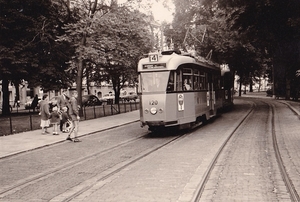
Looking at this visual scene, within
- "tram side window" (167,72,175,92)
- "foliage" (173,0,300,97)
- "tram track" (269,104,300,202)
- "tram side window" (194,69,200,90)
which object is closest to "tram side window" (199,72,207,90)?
"tram side window" (194,69,200,90)

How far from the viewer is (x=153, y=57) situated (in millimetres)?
14203

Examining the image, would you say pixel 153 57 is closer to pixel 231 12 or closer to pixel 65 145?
pixel 65 145

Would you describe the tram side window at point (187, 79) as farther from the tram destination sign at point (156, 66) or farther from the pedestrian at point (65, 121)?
the pedestrian at point (65, 121)

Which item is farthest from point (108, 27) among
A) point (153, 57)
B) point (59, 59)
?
point (153, 57)

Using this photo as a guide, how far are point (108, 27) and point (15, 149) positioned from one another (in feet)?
41.6

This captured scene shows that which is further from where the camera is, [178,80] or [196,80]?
[196,80]

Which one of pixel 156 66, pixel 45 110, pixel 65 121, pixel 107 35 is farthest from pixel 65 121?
pixel 107 35

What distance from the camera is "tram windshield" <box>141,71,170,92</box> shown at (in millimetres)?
14059

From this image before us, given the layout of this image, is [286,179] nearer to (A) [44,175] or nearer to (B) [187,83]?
(A) [44,175]

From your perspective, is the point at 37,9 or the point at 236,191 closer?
the point at 236,191

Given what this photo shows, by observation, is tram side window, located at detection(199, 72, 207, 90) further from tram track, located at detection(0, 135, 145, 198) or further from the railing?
the railing

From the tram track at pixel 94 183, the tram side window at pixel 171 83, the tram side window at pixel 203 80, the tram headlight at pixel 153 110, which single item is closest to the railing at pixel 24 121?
the tram headlight at pixel 153 110

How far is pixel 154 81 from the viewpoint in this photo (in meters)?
14.2

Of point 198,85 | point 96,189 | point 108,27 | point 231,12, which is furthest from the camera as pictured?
point 231,12
